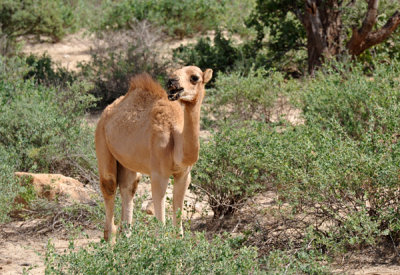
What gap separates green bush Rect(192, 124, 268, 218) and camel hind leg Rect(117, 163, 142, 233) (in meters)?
0.86

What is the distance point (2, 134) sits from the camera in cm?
945

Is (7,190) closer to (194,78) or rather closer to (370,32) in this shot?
(194,78)

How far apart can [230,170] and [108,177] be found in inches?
63.1

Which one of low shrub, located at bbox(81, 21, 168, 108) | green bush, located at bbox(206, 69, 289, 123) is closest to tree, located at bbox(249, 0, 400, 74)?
green bush, located at bbox(206, 69, 289, 123)

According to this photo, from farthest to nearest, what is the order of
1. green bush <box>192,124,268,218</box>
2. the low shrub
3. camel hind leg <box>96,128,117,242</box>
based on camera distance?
1. the low shrub
2. green bush <box>192,124,268,218</box>
3. camel hind leg <box>96,128,117,242</box>

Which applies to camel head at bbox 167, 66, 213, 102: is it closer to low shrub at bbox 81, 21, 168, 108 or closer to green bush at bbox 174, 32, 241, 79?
low shrub at bbox 81, 21, 168, 108

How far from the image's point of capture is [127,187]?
6980 millimetres

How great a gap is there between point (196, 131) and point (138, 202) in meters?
2.19

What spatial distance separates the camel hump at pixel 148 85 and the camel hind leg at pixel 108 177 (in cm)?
67

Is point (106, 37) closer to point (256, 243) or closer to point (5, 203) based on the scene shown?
point (5, 203)

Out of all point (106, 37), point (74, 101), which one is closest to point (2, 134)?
point (74, 101)

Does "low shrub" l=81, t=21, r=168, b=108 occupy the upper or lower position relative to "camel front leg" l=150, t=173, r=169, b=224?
lower

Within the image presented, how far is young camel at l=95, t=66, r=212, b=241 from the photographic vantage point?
561 centimetres

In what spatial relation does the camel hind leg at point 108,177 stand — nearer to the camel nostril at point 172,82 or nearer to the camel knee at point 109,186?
the camel knee at point 109,186
